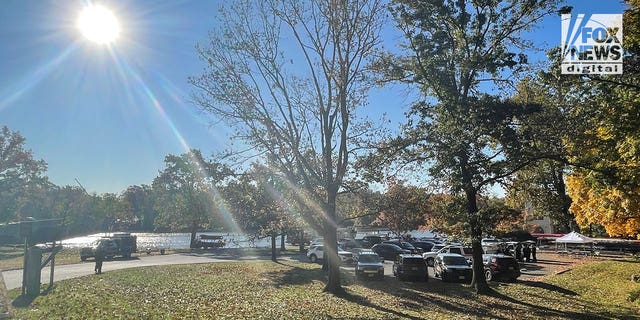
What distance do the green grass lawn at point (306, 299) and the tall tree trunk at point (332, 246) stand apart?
0.66 m

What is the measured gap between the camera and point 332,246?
16781 mm

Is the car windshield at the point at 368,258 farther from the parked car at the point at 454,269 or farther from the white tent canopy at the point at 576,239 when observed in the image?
the white tent canopy at the point at 576,239

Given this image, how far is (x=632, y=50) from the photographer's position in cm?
1380

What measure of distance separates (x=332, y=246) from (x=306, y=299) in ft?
8.95

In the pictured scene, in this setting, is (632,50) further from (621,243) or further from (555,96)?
(621,243)

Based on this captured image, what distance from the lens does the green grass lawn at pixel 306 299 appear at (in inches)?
447

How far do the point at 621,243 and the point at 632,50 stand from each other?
29.2 metres

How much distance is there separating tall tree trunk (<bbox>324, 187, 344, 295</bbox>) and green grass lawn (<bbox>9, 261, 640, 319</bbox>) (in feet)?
2.17

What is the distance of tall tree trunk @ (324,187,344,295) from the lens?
16.3 m

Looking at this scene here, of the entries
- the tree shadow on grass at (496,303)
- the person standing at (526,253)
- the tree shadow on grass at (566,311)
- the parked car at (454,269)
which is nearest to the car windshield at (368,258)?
the tree shadow on grass at (496,303)

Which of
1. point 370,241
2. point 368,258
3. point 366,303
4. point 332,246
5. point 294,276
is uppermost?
point 332,246

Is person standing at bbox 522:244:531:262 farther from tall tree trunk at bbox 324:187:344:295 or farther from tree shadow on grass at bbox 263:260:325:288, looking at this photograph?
tall tree trunk at bbox 324:187:344:295

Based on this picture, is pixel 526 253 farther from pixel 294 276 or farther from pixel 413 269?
pixel 294 276

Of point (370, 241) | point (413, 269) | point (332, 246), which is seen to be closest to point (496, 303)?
point (332, 246)
